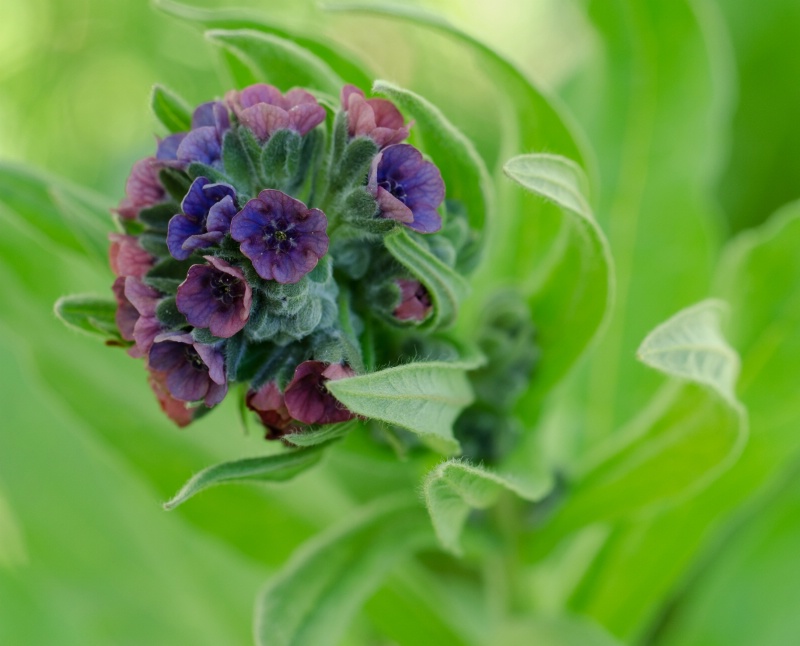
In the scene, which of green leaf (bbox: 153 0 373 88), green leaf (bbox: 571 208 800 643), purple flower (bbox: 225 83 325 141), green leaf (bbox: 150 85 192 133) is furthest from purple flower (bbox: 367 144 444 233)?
green leaf (bbox: 571 208 800 643)

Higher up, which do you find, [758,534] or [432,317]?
[432,317]

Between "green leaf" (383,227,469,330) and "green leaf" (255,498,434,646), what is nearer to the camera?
"green leaf" (383,227,469,330)

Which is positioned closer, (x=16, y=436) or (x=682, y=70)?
(x=682, y=70)

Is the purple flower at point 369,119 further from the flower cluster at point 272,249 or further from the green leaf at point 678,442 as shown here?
the green leaf at point 678,442

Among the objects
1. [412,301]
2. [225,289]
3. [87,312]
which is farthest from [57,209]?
Answer: [412,301]

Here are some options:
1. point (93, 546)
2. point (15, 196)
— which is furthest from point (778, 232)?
point (93, 546)

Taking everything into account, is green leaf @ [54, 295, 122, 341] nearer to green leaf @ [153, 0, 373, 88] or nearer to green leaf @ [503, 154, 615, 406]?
green leaf @ [153, 0, 373, 88]

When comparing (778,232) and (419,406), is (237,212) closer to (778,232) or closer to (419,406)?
(419,406)

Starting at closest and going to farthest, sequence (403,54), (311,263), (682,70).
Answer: (311,263)
(682,70)
(403,54)
